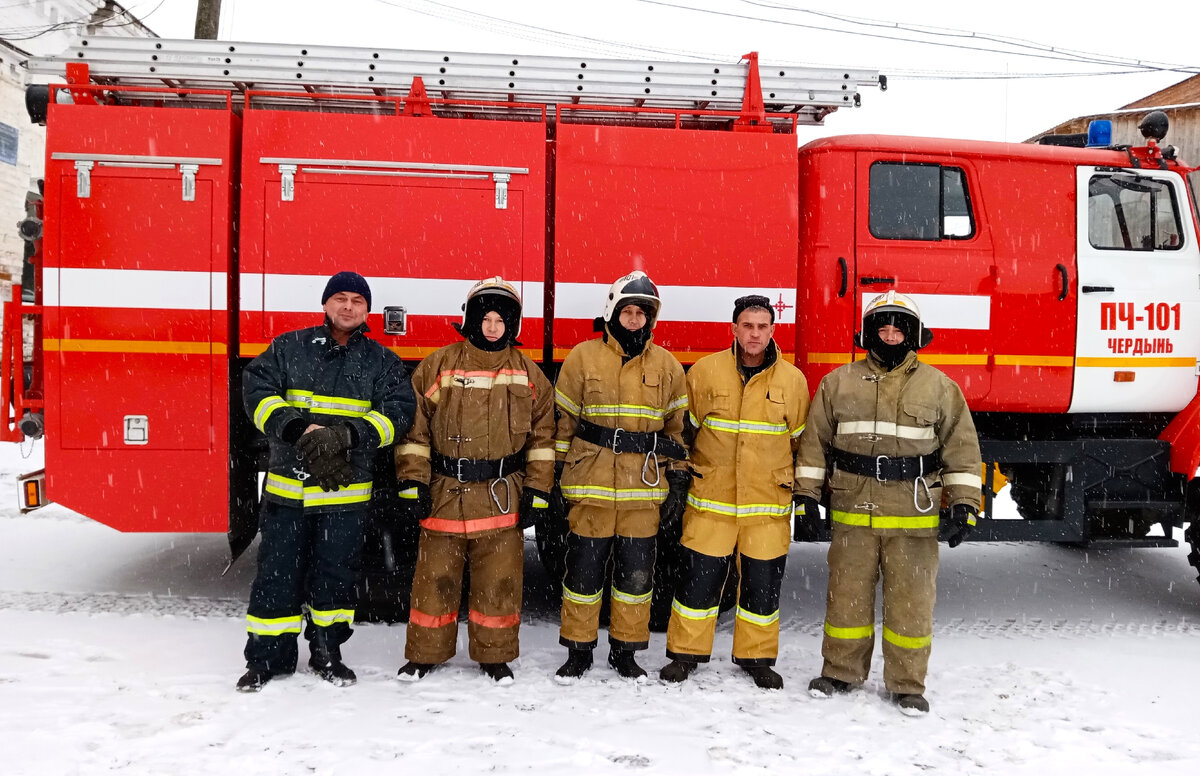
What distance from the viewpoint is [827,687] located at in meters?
3.53

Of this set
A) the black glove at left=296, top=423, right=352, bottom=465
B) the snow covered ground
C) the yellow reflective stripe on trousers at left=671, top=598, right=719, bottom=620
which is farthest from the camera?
the yellow reflective stripe on trousers at left=671, top=598, right=719, bottom=620

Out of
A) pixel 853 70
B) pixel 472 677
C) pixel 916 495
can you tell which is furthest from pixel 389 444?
pixel 853 70

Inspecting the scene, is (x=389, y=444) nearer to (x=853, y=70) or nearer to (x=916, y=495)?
(x=916, y=495)

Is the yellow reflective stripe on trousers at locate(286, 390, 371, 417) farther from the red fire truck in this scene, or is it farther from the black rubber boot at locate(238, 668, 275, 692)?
the black rubber boot at locate(238, 668, 275, 692)

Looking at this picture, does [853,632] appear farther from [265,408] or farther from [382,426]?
[265,408]

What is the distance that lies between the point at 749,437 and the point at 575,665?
1.33 m

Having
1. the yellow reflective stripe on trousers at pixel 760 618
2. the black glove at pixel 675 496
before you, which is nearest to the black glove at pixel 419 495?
the black glove at pixel 675 496

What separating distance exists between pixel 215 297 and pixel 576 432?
6.30 feet

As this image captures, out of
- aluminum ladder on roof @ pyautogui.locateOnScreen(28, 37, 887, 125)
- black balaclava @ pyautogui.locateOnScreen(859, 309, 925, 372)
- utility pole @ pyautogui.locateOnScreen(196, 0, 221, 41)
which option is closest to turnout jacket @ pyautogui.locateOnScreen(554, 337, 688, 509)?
black balaclava @ pyautogui.locateOnScreen(859, 309, 925, 372)

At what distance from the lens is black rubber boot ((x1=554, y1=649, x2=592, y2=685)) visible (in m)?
3.60

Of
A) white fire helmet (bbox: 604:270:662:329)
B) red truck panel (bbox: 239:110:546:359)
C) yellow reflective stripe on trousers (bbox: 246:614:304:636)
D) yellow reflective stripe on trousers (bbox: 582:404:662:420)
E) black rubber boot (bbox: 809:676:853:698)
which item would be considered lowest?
black rubber boot (bbox: 809:676:853:698)

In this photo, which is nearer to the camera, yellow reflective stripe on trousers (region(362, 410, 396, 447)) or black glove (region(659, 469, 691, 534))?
yellow reflective stripe on trousers (region(362, 410, 396, 447))

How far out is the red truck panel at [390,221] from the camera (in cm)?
387

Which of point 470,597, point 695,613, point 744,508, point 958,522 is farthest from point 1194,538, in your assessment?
point 470,597
